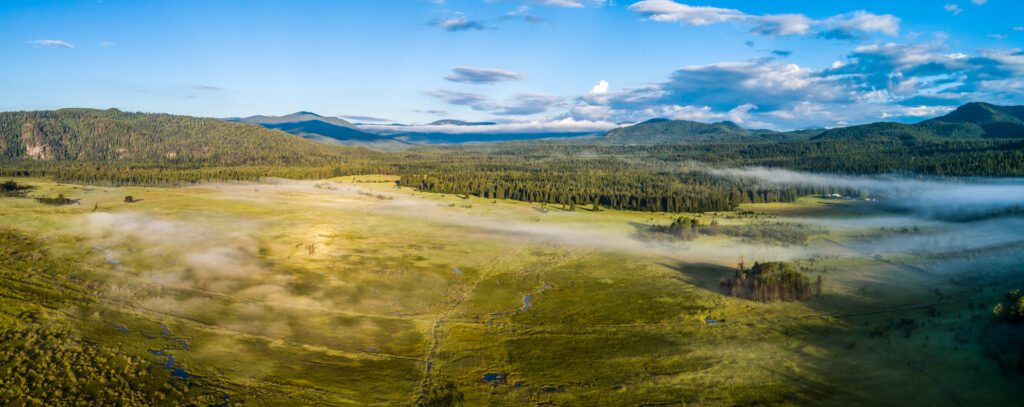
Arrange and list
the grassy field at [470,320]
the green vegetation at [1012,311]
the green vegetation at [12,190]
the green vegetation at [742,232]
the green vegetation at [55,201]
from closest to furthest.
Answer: the grassy field at [470,320], the green vegetation at [1012,311], the green vegetation at [742,232], the green vegetation at [55,201], the green vegetation at [12,190]

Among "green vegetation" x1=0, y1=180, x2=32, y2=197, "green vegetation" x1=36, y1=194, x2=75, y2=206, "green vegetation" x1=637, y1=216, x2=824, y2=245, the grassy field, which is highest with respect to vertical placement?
"green vegetation" x1=0, y1=180, x2=32, y2=197

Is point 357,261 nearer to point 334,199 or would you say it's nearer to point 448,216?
point 448,216

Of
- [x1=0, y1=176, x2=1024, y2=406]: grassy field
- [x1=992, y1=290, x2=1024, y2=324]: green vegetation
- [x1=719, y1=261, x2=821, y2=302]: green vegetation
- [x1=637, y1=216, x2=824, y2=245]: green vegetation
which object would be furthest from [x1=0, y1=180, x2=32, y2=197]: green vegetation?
[x1=992, y1=290, x2=1024, y2=324]: green vegetation

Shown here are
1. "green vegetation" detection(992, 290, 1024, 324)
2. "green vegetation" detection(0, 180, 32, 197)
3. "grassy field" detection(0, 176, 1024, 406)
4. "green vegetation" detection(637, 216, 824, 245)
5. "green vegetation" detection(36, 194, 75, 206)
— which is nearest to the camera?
"grassy field" detection(0, 176, 1024, 406)

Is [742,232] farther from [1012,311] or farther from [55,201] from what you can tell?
[55,201]

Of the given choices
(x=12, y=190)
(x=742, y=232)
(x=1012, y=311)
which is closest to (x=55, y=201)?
(x=12, y=190)

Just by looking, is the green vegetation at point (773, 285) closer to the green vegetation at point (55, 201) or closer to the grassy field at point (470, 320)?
the grassy field at point (470, 320)

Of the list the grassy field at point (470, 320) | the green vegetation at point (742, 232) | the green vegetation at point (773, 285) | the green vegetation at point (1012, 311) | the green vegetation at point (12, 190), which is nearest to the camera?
the grassy field at point (470, 320)

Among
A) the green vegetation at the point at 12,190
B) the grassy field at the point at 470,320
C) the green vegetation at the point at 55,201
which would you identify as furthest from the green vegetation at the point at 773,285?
the green vegetation at the point at 12,190

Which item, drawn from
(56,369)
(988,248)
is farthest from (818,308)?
(56,369)

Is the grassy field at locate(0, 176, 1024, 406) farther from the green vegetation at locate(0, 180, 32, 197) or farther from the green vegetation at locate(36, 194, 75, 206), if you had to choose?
the green vegetation at locate(0, 180, 32, 197)
